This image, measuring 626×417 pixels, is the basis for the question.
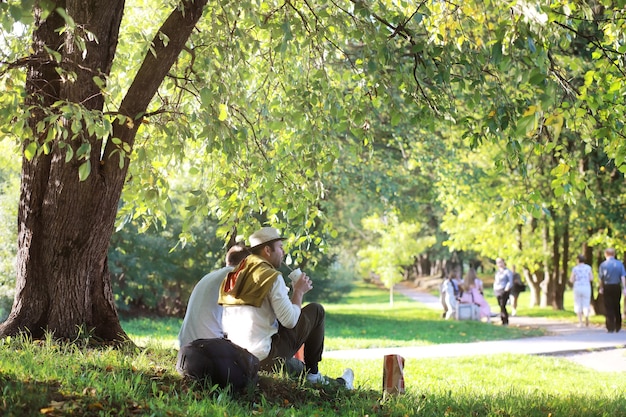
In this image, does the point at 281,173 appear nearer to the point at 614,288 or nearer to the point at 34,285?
the point at 34,285

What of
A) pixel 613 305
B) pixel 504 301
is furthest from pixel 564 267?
pixel 613 305

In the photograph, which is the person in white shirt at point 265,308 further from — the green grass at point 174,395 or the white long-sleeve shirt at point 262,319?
the green grass at point 174,395

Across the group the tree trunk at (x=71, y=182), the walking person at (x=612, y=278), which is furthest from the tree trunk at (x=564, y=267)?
the tree trunk at (x=71, y=182)

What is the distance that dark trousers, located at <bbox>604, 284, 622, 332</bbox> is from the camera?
1762 cm

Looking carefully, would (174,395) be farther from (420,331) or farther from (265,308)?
(420,331)

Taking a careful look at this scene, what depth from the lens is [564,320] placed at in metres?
23.7

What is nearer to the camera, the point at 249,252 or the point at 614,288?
the point at 249,252

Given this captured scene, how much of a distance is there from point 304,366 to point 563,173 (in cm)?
287

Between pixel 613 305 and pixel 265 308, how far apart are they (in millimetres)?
13800

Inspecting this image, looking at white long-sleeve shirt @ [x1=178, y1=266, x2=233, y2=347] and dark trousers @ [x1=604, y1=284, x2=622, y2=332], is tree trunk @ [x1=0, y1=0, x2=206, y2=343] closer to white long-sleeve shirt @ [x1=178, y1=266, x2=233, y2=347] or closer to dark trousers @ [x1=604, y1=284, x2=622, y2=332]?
white long-sleeve shirt @ [x1=178, y1=266, x2=233, y2=347]

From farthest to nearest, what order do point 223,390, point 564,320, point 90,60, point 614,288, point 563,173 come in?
point 564,320 < point 614,288 < point 90,60 < point 563,173 < point 223,390

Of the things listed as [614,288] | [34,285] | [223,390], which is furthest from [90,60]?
[614,288]

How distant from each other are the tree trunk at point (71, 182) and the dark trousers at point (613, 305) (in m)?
13.5

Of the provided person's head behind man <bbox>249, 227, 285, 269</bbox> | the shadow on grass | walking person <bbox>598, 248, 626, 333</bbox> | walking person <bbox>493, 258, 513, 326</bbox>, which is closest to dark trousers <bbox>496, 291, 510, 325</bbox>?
walking person <bbox>493, 258, 513, 326</bbox>
